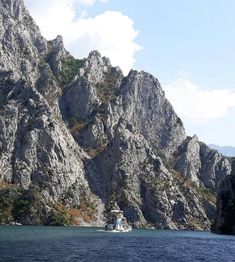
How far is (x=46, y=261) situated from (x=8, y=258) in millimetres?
6615

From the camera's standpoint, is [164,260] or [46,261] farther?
[164,260]

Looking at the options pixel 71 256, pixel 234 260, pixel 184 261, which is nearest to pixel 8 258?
pixel 71 256

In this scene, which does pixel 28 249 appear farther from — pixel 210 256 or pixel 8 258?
pixel 210 256

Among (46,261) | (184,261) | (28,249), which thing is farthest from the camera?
(28,249)

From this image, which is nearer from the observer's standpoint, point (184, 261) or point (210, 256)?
point (184, 261)

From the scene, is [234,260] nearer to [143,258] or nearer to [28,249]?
[143,258]

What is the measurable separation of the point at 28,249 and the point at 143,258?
2346 centimetres

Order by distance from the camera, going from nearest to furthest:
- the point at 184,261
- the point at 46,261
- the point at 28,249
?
the point at 46,261 → the point at 184,261 → the point at 28,249

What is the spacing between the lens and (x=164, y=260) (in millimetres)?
94375

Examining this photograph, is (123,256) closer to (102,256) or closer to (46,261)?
(102,256)

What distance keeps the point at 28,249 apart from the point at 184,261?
103 feet

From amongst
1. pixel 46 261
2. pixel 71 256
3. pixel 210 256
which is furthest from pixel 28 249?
pixel 210 256

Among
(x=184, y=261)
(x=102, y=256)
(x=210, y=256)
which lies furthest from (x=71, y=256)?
(x=210, y=256)

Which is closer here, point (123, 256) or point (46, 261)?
point (46, 261)
